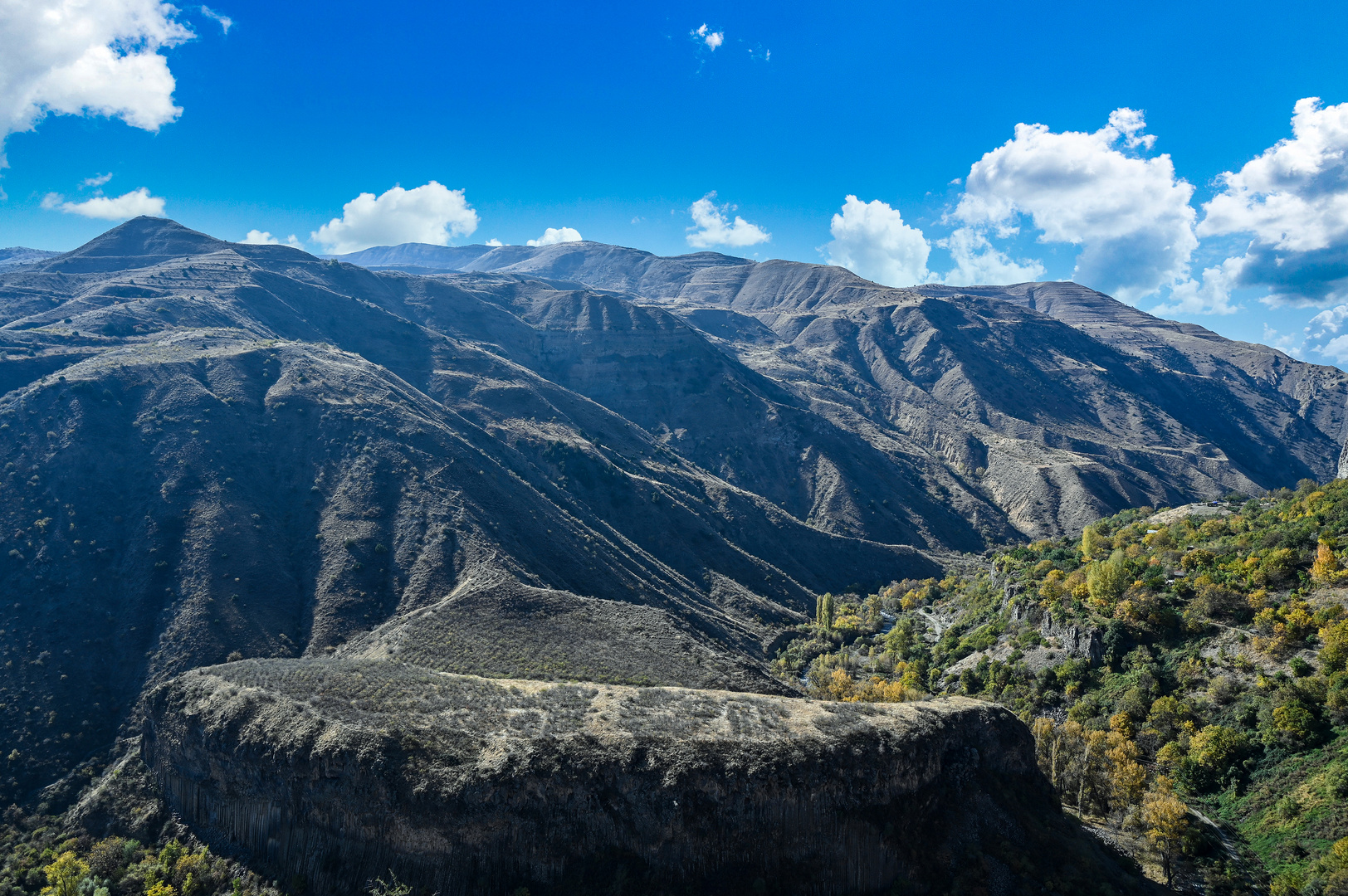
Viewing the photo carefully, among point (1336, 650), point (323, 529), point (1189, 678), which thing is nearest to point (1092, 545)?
point (1189, 678)

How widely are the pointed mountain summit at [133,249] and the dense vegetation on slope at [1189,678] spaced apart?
202 m

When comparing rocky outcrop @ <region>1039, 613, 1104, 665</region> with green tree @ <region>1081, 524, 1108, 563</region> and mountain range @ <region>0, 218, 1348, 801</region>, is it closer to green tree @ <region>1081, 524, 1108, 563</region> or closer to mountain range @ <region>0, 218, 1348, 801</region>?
green tree @ <region>1081, 524, 1108, 563</region>

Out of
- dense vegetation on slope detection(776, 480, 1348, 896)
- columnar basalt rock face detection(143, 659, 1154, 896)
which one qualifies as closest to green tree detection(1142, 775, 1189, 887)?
dense vegetation on slope detection(776, 480, 1348, 896)

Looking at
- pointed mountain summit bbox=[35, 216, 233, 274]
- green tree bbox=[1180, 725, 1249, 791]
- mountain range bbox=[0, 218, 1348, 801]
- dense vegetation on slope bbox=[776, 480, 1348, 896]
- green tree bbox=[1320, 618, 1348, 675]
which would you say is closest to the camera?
dense vegetation on slope bbox=[776, 480, 1348, 896]

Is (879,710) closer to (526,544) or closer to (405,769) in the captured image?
(405,769)

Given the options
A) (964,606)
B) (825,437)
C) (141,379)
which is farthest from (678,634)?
(825,437)

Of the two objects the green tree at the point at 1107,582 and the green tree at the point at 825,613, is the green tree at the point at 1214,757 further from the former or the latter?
the green tree at the point at 825,613

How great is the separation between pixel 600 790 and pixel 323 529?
59.3 m

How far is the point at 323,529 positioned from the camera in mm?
80062

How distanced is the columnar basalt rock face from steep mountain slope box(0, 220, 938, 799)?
A: 50.1ft

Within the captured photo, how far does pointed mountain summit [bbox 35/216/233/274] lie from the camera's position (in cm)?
17362

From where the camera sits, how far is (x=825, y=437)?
164m

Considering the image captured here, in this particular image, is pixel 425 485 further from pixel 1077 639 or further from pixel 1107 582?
pixel 1107 582

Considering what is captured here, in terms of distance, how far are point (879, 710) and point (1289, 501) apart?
195ft
